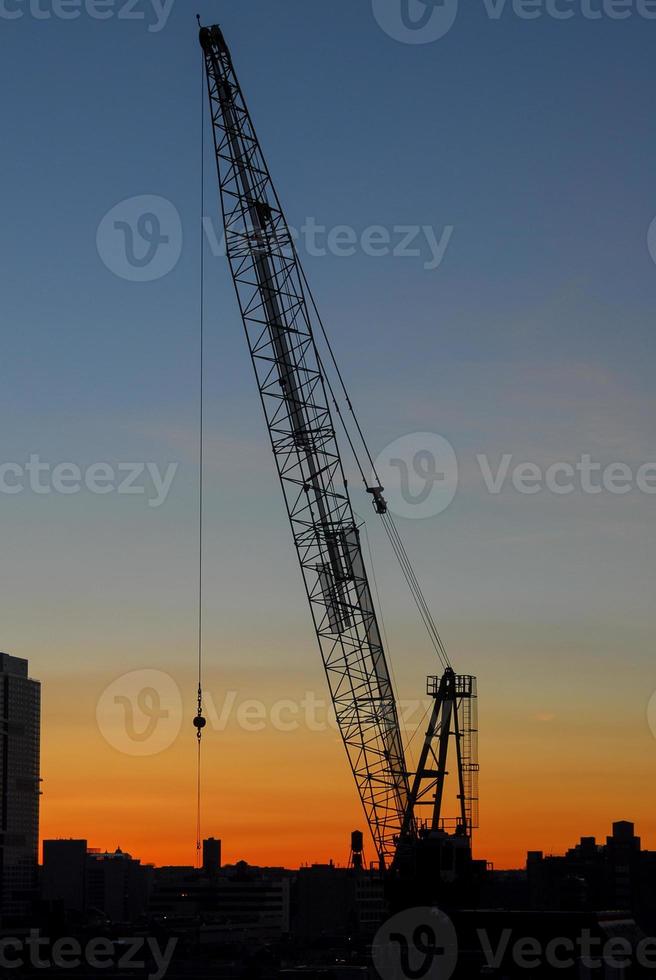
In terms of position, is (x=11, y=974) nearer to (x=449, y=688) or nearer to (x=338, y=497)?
(x=449, y=688)

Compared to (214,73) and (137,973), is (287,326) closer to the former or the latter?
(214,73)

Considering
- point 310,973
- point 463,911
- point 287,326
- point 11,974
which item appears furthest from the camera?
point 11,974

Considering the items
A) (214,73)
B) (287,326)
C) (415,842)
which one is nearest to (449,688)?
(415,842)

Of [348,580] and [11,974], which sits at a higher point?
[348,580]

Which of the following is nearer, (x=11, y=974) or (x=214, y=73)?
(x=214, y=73)

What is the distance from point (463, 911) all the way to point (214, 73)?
201ft

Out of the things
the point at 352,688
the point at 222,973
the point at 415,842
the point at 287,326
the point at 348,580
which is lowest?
the point at 222,973

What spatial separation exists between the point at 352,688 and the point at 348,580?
770cm

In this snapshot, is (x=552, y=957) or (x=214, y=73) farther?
(x=552, y=957)

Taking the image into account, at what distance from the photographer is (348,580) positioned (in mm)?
107000

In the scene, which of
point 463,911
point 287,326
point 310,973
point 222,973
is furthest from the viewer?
point 222,973

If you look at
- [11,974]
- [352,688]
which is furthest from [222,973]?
[352,688]

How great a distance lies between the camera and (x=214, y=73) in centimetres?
10481

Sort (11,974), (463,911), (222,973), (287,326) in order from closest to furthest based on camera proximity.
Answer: (287,326) < (463,911) < (11,974) < (222,973)
